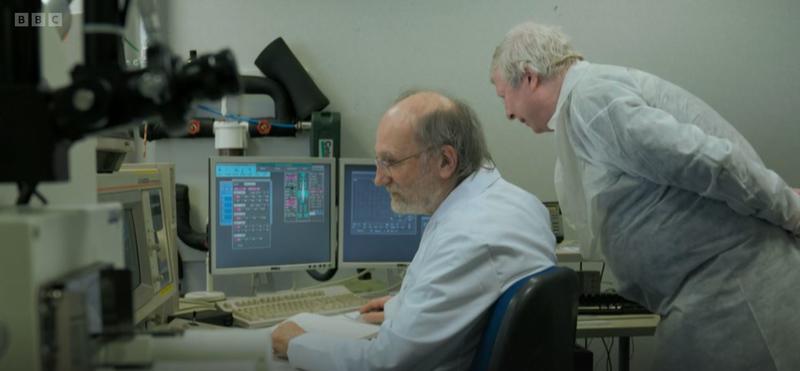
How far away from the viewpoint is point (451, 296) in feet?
3.88

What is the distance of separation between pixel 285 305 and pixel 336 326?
376 millimetres

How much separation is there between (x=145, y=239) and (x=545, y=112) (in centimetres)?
112

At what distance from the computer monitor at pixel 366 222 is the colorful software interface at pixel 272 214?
6 centimetres

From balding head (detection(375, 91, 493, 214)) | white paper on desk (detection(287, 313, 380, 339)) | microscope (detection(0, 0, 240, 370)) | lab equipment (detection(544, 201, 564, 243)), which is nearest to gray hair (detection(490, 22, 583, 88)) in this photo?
balding head (detection(375, 91, 493, 214))

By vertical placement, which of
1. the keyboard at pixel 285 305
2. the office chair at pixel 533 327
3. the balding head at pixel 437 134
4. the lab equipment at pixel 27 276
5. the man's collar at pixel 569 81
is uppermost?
the man's collar at pixel 569 81

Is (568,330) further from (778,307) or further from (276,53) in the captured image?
(276,53)

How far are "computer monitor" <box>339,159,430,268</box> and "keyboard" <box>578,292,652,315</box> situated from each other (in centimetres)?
63

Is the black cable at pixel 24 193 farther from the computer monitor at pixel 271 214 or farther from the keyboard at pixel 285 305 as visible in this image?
the computer monitor at pixel 271 214

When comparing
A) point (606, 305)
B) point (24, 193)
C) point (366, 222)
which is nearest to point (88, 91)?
point (24, 193)

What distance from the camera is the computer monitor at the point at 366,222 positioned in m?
2.16

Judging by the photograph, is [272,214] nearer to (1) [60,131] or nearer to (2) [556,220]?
(2) [556,220]

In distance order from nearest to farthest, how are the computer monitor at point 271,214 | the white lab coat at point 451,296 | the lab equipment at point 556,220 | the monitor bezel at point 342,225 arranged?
the white lab coat at point 451,296, the computer monitor at point 271,214, the monitor bezel at point 342,225, the lab equipment at point 556,220

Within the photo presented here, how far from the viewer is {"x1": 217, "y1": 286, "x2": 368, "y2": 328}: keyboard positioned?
5.67 ft

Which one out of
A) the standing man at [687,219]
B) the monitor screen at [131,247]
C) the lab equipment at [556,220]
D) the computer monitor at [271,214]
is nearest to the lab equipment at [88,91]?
the monitor screen at [131,247]
